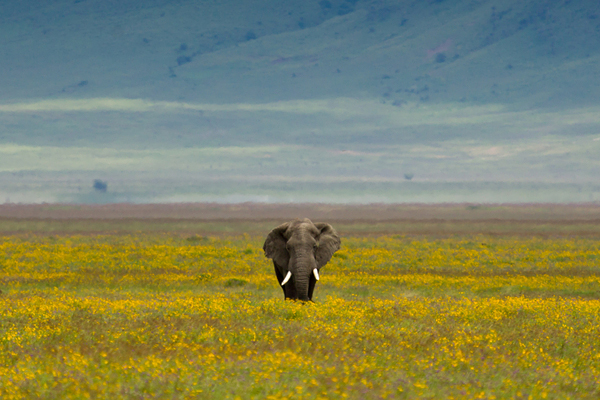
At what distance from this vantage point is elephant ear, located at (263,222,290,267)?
→ 2120 centimetres

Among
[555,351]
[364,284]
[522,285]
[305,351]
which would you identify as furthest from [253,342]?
[522,285]

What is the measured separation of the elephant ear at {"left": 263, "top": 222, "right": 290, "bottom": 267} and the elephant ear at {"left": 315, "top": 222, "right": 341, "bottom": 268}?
1.13 metres

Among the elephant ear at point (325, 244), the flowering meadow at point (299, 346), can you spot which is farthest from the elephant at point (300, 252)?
the flowering meadow at point (299, 346)

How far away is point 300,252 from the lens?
20.0 metres

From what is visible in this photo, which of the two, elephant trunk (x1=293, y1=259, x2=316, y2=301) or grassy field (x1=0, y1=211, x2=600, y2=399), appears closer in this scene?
grassy field (x1=0, y1=211, x2=600, y2=399)

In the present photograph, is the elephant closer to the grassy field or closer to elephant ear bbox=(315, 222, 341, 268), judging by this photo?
elephant ear bbox=(315, 222, 341, 268)

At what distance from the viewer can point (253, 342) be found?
45.0 feet

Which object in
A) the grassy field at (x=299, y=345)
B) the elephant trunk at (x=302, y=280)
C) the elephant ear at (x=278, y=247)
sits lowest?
the grassy field at (x=299, y=345)

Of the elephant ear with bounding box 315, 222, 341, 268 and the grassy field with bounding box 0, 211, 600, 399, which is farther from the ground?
the elephant ear with bounding box 315, 222, 341, 268

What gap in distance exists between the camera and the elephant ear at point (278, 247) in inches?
835

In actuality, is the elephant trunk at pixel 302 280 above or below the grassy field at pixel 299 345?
above

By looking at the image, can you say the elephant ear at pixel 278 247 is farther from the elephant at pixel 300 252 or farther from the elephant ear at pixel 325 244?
the elephant ear at pixel 325 244

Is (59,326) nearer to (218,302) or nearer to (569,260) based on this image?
(218,302)

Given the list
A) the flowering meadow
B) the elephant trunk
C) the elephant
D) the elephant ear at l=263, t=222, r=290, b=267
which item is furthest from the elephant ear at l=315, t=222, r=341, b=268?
the flowering meadow
